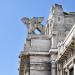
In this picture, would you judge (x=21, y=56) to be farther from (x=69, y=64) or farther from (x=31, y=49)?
(x=69, y=64)

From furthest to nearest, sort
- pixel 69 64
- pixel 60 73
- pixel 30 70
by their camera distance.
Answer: pixel 30 70 < pixel 60 73 < pixel 69 64

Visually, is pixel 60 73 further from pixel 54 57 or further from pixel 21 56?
pixel 21 56

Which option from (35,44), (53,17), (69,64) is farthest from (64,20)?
(69,64)

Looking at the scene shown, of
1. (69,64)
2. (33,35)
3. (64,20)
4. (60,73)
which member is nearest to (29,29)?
(33,35)

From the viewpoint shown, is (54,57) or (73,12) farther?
(73,12)

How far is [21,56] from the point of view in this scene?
57.7m

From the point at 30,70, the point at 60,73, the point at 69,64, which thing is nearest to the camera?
the point at 69,64

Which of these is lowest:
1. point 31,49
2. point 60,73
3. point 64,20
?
point 60,73

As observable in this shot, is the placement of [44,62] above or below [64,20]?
below

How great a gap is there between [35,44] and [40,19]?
14.0 feet

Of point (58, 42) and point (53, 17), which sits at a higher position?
point (53, 17)

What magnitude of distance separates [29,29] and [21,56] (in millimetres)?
3911

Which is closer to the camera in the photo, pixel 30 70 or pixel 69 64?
pixel 69 64

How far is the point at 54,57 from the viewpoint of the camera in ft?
176
